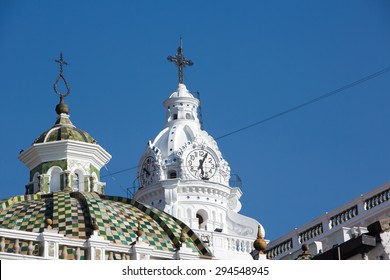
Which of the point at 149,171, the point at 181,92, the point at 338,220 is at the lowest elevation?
the point at 338,220

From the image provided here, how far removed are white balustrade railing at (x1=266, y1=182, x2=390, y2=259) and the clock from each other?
1307 inches

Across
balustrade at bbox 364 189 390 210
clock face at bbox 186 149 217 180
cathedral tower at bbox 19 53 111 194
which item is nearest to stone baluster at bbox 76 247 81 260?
balustrade at bbox 364 189 390 210

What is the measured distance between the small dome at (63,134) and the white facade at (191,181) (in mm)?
25098

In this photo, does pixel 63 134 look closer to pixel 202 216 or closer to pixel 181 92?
pixel 202 216

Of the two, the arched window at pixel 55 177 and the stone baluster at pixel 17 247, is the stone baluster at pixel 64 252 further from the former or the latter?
the arched window at pixel 55 177

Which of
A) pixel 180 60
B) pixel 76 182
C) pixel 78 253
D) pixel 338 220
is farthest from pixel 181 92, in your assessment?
pixel 78 253

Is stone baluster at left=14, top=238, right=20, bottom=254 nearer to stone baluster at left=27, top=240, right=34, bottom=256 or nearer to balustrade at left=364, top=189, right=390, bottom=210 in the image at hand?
stone baluster at left=27, top=240, right=34, bottom=256

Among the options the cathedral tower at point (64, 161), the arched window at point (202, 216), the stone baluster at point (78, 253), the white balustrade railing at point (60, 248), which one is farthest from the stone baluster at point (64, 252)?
the arched window at point (202, 216)

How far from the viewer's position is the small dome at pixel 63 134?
52031 millimetres

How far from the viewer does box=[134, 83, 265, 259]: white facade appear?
78.9 meters

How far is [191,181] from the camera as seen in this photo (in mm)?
79188

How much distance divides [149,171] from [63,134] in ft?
93.4
